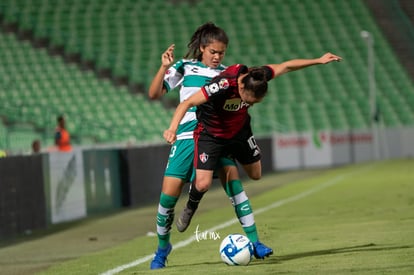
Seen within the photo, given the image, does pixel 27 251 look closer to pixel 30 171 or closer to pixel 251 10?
pixel 30 171

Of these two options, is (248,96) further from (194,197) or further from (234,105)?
(194,197)

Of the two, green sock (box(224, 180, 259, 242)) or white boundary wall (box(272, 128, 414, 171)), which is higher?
green sock (box(224, 180, 259, 242))

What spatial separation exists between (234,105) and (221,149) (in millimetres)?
404

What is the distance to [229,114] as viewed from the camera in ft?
28.9

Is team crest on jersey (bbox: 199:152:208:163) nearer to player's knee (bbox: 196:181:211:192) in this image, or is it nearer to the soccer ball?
player's knee (bbox: 196:181:211:192)

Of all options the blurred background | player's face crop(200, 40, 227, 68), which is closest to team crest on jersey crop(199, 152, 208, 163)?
player's face crop(200, 40, 227, 68)

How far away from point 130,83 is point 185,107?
2872 cm

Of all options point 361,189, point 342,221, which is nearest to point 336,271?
point 342,221

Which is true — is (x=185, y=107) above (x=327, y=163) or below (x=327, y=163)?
above

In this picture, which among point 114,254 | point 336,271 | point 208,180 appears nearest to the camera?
point 336,271

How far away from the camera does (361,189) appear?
21.2 m

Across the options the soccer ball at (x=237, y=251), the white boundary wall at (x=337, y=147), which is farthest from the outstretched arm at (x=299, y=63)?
the white boundary wall at (x=337, y=147)

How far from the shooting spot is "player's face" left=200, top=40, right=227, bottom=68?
8805mm

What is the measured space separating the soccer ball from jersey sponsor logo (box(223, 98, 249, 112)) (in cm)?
106
